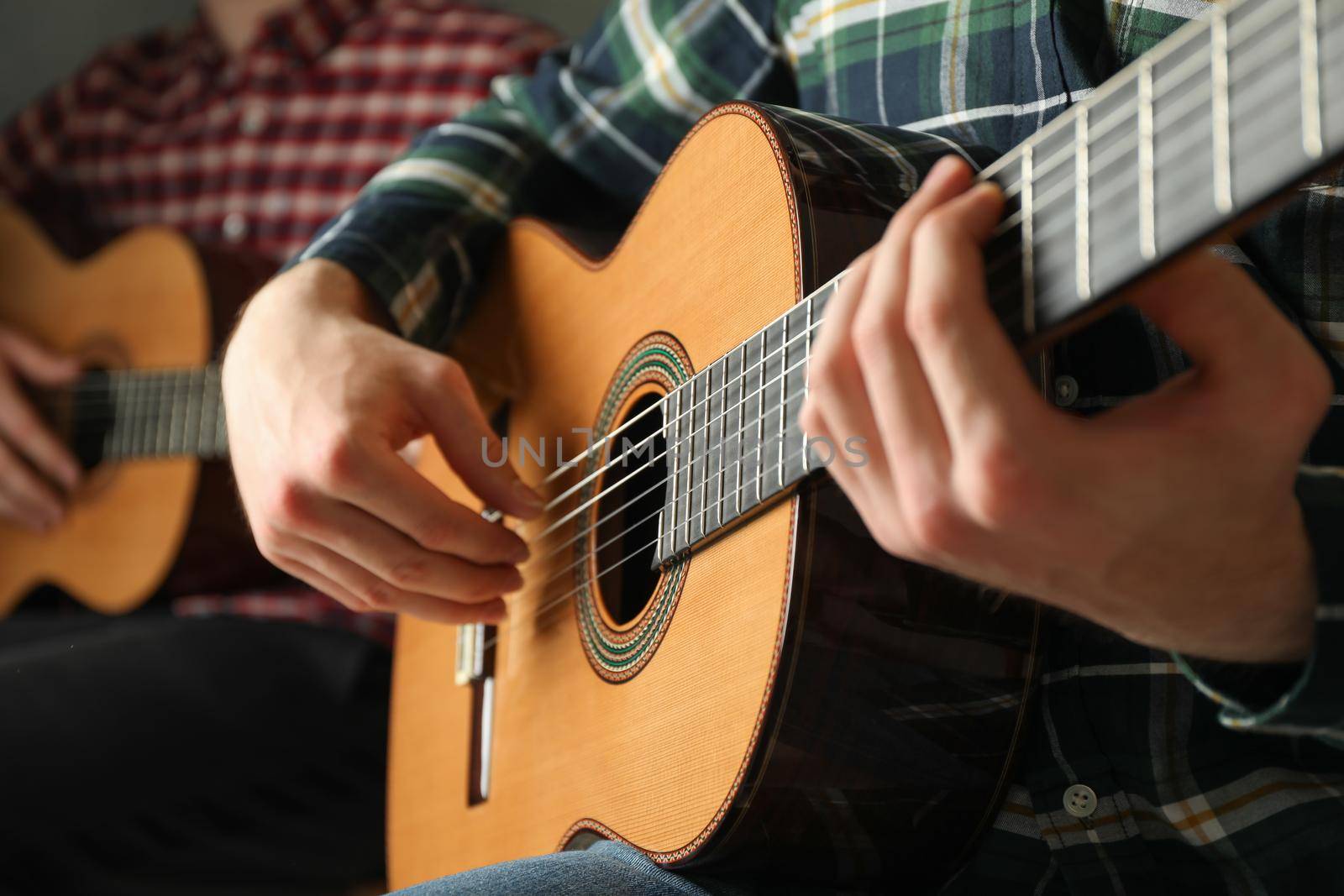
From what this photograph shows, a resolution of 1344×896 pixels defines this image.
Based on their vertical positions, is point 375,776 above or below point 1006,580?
below

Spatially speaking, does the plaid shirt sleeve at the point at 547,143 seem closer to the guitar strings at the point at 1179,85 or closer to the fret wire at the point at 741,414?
the fret wire at the point at 741,414

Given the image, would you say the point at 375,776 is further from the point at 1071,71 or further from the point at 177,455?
the point at 1071,71

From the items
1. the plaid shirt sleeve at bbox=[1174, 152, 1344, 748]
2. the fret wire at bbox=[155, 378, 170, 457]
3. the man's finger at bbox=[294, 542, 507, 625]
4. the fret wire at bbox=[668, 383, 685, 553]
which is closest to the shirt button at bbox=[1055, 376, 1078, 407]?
the plaid shirt sleeve at bbox=[1174, 152, 1344, 748]

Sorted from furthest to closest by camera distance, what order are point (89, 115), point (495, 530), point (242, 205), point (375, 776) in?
point (89, 115) → point (242, 205) → point (375, 776) → point (495, 530)

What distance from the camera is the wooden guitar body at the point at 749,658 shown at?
0.56 m

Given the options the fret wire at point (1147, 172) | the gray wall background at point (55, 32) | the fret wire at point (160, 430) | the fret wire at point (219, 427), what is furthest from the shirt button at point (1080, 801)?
the gray wall background at point (55, 32)

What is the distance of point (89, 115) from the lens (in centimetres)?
169

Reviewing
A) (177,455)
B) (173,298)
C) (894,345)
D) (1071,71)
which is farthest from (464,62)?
(894,345)

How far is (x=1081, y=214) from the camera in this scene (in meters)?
0.41

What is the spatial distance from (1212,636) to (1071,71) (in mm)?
345

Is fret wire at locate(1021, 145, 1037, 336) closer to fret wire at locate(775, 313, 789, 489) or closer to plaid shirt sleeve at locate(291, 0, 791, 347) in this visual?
fret wire at locate(775, 313, 789, 489)

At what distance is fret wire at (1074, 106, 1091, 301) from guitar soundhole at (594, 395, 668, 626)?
35 cm

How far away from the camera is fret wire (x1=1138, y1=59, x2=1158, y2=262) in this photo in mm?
387

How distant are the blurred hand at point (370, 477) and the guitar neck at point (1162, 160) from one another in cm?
36
